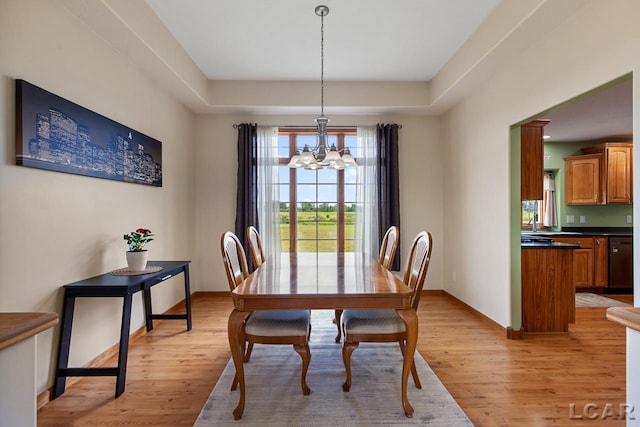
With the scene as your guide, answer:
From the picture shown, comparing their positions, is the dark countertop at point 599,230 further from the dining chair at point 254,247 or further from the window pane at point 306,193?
the dining chair at point 254,247

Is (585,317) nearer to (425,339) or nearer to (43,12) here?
(425,339)

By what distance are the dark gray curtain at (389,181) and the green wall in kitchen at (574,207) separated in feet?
9.56

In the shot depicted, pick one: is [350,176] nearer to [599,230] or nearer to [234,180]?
[234,180]

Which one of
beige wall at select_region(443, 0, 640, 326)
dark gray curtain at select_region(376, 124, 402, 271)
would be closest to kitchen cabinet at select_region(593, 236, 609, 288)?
beige wall at select_region(443, 0, 640, 326)

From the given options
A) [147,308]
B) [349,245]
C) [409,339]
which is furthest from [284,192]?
[409,339]

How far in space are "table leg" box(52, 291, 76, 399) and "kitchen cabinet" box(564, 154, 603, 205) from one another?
21.6ft

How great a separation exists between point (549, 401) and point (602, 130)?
448 centimetres

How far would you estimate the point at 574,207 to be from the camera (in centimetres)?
525

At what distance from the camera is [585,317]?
11.4 ft

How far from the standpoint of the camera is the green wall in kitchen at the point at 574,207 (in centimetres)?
516

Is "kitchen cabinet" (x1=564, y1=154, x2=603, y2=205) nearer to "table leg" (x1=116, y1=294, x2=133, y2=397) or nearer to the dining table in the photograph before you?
the dining table

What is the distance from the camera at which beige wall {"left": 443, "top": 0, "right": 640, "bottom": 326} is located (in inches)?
75.9

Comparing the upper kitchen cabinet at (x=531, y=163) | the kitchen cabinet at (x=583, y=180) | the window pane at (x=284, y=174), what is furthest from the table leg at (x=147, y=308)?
the kitchen cabinet at (x=583, y=180)

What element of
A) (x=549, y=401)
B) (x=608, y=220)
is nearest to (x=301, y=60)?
(x=549, y=401)
